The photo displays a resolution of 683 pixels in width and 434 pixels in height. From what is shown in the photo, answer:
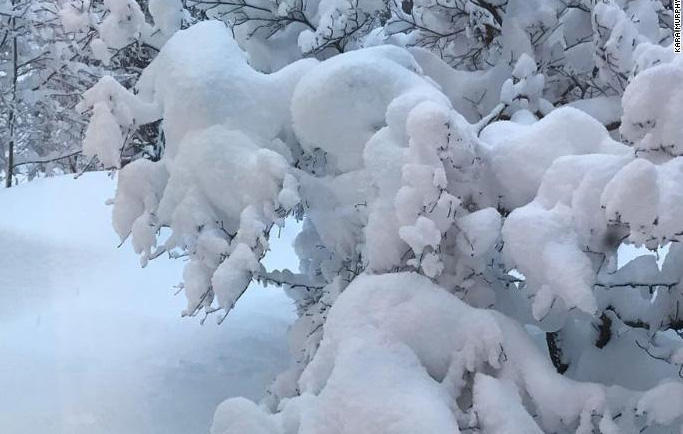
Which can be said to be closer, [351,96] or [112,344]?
[351,96]

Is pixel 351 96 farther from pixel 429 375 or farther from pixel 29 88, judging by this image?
pixel 29 88

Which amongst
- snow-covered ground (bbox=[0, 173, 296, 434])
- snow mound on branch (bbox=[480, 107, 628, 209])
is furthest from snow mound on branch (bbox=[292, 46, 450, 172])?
snow-covered ground (bbox=[0, 173, 296, 434])

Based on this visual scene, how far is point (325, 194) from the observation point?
14.4ft

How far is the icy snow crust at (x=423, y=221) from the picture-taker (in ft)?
8.50

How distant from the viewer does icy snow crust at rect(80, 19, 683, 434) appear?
259 centimetres

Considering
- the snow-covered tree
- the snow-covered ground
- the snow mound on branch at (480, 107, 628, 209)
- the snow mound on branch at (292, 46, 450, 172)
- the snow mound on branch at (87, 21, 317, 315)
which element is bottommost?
the snow-covered tree

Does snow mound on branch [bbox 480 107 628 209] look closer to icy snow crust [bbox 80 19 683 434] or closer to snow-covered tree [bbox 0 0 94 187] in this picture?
icy snow crust [bbox 80 19 683 434]

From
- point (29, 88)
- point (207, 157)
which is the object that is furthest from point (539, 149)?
point (29, 88)

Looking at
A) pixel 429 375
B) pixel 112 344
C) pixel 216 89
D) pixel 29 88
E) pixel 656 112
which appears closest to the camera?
pixel 656 112

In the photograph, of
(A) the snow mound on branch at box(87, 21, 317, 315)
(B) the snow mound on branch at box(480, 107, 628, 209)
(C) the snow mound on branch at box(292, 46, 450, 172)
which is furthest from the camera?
(A) the snow mound on branch at box(87, 21, 317, 315)

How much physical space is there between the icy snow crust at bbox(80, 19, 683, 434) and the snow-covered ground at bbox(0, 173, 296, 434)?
6.66 ft

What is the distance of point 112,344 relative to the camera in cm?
737

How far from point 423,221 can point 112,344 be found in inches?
210

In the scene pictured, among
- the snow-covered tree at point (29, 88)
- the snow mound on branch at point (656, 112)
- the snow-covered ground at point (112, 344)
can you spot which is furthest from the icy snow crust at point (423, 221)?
the snow-covered tree at point (29, 88)
